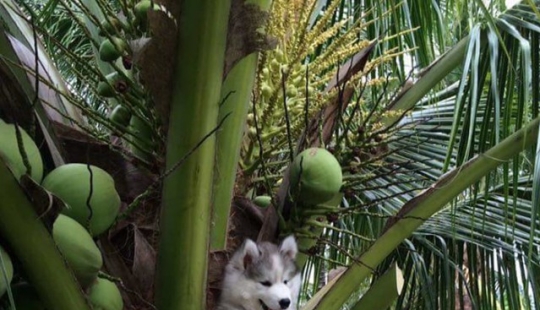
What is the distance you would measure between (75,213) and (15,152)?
12cm

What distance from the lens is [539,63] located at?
1.80 metres

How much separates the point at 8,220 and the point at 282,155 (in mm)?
900

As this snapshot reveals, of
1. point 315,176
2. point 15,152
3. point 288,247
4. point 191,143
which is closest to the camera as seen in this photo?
point 15,152

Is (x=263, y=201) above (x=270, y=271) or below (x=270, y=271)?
above

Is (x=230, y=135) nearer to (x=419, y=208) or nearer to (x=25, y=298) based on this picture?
(x=419, y=208)

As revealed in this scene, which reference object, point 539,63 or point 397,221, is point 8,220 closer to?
point 397,221

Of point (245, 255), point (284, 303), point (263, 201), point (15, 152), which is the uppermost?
point (15, 152)

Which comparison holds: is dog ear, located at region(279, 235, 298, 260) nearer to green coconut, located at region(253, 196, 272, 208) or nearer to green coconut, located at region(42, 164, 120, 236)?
green coconut, located at region(253, 196, 272, 208)

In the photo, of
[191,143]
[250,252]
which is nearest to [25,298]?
[191,143]

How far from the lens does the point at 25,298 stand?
3.66 ft

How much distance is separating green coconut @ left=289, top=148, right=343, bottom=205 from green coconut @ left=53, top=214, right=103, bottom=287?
426 mm

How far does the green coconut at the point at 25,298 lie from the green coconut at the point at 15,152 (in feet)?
0.49

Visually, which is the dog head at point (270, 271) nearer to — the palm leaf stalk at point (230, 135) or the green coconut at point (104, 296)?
the palm leaf stalk at point (230, 135)

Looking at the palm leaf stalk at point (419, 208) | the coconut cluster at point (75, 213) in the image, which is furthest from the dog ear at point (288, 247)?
the coconut cluster at point (75, 213)
